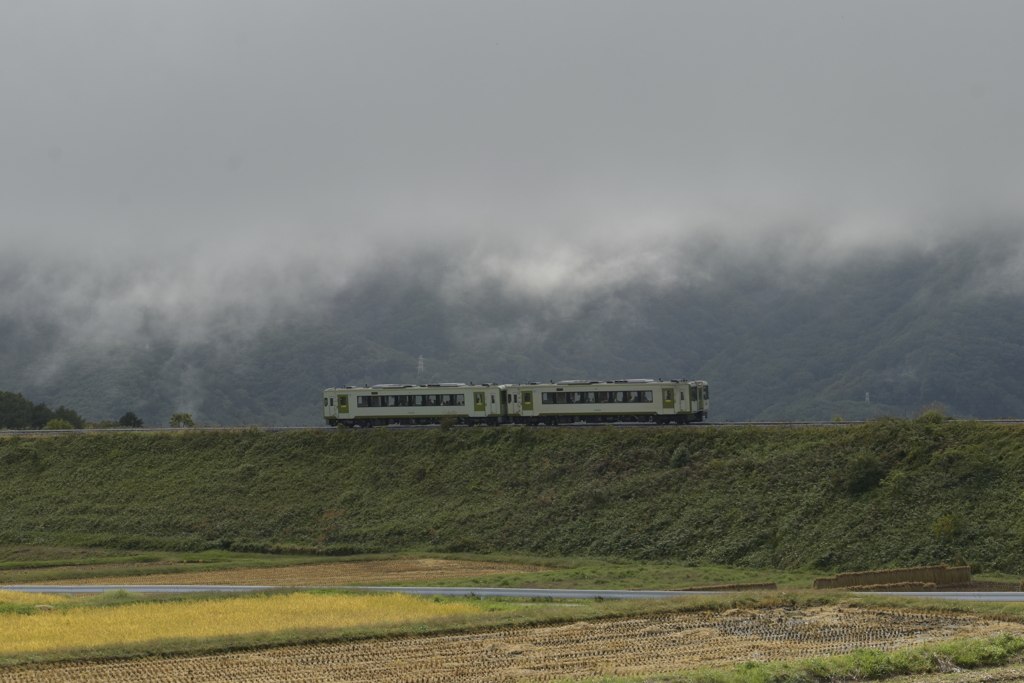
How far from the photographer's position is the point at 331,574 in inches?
1602

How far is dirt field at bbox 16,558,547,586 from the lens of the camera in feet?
126

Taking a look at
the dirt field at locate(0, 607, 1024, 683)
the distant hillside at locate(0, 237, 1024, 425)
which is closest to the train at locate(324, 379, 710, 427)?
the dirt field at locate(0, 607, 1024, 683)

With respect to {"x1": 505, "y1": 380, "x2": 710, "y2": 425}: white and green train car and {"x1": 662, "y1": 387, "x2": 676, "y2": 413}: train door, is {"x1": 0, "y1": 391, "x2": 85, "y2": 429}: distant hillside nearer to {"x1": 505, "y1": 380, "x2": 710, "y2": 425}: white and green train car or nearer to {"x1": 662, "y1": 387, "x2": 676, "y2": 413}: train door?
{"x1": 505, "y1": 380, "x2": 710, "y2": 425}: white and green train car

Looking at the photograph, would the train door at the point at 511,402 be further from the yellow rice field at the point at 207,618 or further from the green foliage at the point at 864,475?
the yellow rice field at the point at 207,618

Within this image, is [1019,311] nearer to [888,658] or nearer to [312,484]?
[312,484]

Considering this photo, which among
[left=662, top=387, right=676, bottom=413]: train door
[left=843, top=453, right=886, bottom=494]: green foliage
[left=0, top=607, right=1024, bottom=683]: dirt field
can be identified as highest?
[left=662, top=387, right=676, bottom=413]: train door

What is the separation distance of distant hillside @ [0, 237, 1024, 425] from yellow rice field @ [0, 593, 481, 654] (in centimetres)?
10320

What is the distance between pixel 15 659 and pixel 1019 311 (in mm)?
154915

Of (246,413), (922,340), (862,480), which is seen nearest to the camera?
(862,480)

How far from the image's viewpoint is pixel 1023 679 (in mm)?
16391

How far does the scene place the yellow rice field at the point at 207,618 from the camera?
23859mm

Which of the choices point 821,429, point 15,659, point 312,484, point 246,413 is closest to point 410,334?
point 246,413

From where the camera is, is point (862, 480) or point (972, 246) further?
point (972, 246)

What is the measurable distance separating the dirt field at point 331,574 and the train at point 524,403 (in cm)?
1586
